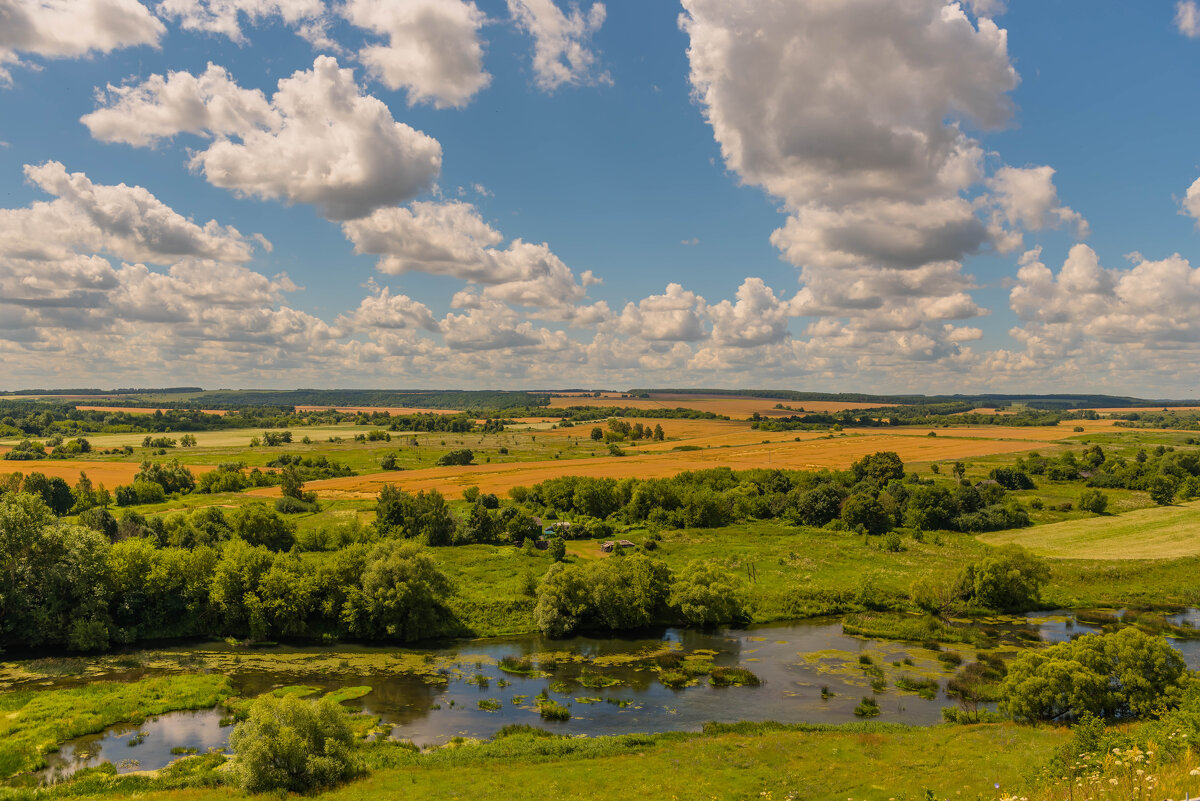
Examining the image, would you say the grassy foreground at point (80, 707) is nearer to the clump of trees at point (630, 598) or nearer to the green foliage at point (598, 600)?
the green foliage at point (598, 600)

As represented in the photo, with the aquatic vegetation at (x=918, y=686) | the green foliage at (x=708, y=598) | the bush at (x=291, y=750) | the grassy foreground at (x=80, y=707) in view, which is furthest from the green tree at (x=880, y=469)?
the grassy foreground at (x=80, y=707)

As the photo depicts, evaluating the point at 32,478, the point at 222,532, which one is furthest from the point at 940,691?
the point at 32,478

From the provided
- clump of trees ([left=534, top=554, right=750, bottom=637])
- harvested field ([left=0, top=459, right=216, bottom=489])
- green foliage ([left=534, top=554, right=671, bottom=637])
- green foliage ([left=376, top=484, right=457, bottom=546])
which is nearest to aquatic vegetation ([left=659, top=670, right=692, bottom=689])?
green foliage ([left=534, top=554, right=671, bottom=637])

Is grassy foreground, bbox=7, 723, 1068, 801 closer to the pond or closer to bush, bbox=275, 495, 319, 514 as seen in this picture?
the pond

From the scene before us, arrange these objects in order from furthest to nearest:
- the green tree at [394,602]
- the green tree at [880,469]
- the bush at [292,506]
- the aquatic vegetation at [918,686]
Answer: the green tree at [880,469], the bush at [292,506], the green tree at [394,602], the aquatic vegetation at [918,686]

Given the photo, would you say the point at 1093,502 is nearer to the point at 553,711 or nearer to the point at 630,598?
the point at 630,598

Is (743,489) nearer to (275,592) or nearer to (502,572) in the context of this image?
(502,572)

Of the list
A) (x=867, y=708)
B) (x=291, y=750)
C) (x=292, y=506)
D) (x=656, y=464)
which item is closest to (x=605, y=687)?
(x=867, y=708)
